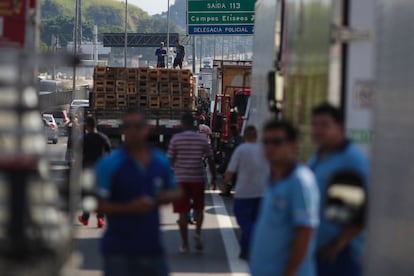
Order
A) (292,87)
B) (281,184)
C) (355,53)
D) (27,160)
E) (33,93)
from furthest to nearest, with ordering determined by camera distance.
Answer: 1. (292,87)
2. (355,53)
3. (281,184)
4. (33,93)
5. (27,160)

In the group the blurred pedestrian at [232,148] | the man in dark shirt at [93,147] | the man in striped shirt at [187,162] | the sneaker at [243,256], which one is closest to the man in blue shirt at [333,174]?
the sneaker at [243,256]

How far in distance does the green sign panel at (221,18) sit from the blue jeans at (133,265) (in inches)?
1405

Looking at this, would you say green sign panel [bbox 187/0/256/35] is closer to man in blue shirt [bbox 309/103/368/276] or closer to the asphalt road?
the asphalt road

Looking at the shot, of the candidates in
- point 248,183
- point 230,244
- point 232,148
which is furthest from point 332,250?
point 232,148

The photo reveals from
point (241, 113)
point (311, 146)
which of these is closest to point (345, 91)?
point (311, 146)

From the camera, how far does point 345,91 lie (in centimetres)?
835

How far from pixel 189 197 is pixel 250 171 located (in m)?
1.58

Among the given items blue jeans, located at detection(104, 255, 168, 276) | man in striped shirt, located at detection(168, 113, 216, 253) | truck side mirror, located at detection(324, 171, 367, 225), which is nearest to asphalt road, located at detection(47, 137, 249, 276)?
man in striped shirt, located at detection(168, 113, 216, 253)

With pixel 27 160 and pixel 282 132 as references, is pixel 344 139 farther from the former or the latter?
pixel 27 160

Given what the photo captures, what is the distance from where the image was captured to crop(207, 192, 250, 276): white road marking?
13531mm

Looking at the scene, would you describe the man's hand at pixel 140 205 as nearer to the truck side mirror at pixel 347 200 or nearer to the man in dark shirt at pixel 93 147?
the truck side mirror at pixel 347 200

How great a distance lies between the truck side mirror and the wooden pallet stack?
21.6 metres

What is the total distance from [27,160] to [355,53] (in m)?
3.20

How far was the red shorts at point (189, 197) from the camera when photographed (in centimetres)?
1493
